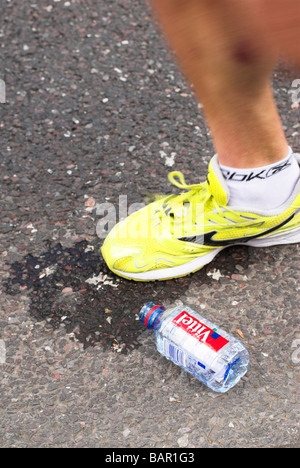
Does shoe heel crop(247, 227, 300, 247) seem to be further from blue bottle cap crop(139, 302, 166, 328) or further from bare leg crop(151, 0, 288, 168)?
blue bottle cap crop(139, 302, 166, 328)

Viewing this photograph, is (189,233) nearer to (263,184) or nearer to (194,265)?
(194,265)

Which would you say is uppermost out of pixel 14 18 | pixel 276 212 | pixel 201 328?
pixel 14 18

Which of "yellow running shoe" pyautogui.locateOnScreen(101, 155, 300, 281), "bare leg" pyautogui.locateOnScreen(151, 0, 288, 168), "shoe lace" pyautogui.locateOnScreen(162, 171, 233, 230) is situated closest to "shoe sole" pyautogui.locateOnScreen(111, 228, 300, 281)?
"yellow running shoe" pyautogui.locateOnScreen(101, 155, 300, 281)

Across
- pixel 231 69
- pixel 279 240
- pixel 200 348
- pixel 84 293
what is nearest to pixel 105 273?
pixel 84 293

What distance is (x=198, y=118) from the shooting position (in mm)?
2674

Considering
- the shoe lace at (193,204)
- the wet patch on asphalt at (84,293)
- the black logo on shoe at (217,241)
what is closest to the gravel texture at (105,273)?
the wet patch on asphalt at (84,293)

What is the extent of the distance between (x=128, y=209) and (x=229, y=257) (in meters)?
0.50

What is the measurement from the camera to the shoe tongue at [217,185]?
1.82m


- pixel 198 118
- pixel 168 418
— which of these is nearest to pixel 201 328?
pixel 168 418

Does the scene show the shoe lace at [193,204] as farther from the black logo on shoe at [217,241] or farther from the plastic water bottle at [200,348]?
the plastic water bottle at [200,348]

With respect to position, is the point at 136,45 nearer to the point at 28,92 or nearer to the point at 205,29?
the point at 28,92

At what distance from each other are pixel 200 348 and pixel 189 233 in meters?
0.45

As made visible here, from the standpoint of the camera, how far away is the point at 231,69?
1.42 m

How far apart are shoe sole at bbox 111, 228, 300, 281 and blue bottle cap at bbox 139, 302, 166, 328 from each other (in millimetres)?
177
